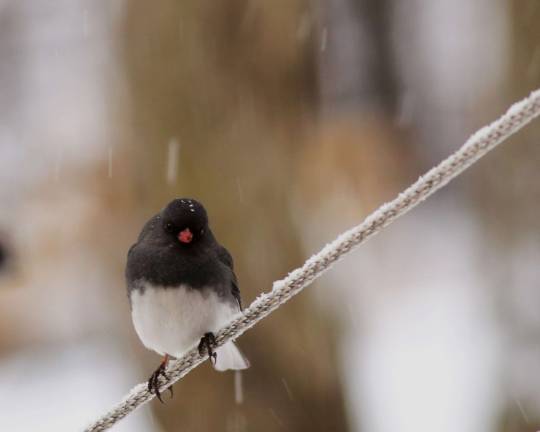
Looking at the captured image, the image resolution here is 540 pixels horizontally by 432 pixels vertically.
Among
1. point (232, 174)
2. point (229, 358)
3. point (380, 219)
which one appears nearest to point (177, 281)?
point (229, 358)

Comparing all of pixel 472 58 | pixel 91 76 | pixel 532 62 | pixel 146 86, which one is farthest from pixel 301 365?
pixel 91 76

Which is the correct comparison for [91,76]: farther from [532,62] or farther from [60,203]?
[532,62]

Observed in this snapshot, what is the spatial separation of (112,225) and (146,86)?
0.62 meters

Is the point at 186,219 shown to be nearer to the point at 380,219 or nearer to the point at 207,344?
the point at 207,344

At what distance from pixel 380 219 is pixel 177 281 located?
0.69 meters

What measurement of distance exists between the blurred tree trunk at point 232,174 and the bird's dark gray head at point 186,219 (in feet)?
4.15

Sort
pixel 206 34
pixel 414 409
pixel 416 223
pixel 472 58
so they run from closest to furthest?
1. pixel 206 34
2. pixel 414 409
3. pixel 472 58
4. pixel 416 223

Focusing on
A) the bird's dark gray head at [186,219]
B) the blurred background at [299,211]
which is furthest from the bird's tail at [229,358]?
the blurred background at [299,211]

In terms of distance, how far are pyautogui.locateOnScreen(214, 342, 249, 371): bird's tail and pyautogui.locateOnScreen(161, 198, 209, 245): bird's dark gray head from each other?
0.31 m

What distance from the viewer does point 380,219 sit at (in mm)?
1150

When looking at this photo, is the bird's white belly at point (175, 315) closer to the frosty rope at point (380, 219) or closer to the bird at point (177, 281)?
the bird at point (177, 281)

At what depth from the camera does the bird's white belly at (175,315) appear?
1.75m

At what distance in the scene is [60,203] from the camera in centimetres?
388

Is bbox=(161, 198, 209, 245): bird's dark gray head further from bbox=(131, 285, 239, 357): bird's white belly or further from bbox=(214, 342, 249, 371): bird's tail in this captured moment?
bbox=(214, 342, 249, 371): bird's tail
